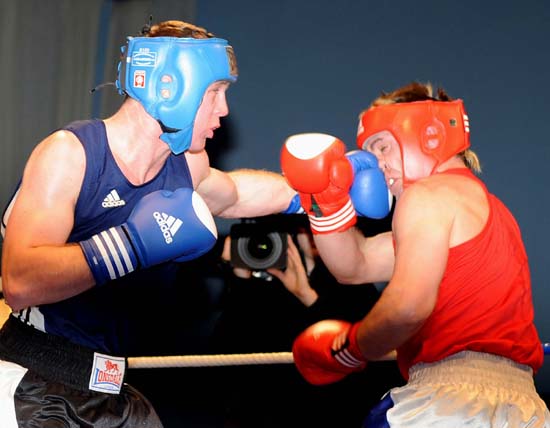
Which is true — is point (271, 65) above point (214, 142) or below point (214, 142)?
above

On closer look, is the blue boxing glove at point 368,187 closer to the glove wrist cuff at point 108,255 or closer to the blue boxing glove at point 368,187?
the blue boxing glove at point 368,187

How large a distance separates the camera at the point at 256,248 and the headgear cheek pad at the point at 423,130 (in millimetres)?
1326

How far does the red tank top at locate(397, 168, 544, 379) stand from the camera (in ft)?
7.45

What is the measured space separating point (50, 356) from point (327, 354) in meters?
0.80

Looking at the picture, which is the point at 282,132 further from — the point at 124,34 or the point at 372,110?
the point at 372,110

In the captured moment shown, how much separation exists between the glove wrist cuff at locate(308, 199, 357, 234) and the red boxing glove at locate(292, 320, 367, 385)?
288 millimetres

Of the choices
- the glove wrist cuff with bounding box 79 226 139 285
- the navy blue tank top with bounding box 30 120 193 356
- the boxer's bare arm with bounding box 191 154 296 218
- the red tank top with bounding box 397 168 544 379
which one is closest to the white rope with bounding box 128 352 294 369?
the boxer's bare arm with bounding box 191 154 296 218

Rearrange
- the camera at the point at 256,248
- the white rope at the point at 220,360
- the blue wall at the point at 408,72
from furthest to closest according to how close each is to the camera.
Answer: the blue wall at the point at 408,72
the camera at the point at 256,248
the white rope at the point at 220,360

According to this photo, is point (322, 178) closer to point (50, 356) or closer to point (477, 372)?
point (477, 372)

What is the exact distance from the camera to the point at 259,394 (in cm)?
406

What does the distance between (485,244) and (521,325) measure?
251 millimetres

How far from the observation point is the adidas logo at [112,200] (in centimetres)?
223

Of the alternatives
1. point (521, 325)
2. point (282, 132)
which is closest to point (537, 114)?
point (282, 132)

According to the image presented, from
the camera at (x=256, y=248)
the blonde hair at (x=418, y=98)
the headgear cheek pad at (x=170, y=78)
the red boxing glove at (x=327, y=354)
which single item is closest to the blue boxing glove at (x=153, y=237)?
the headgear cheek pad at (x=170, y=78)
